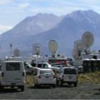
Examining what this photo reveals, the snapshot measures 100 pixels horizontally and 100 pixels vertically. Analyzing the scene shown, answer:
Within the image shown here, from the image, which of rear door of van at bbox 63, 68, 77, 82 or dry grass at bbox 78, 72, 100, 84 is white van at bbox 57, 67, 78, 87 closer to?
rear door of van at bbox 63, 68, 77, 82

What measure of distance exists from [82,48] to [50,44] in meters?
11.5

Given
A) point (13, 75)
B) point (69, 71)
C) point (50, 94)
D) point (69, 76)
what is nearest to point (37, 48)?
point (69, 71)

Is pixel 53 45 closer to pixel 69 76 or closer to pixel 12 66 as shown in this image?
pixel 69 76

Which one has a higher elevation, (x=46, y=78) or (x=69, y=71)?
(x=69, y=71)

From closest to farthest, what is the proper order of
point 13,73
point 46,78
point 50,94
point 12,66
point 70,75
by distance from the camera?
point 50,94 < point 13,73 < point 12,66 < point 46,78 < point 70,75

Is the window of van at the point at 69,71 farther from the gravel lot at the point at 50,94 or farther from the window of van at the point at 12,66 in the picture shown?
the window of van at the point at 12,66

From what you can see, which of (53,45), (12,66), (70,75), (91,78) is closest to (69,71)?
(70,75)

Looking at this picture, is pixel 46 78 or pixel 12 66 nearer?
pixel 12 66

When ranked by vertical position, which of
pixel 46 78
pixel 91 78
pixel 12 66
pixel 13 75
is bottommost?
pixel 91 78

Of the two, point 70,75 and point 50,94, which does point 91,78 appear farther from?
→ point 50,94

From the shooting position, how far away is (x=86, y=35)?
81.1 m

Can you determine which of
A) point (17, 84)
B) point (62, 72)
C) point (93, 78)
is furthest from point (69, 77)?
point (93, 78)

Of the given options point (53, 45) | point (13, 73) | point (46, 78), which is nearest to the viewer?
point (13, 73)

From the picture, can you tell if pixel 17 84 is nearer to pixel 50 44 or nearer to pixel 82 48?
pixel 50 44
